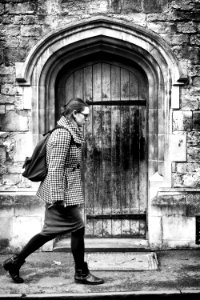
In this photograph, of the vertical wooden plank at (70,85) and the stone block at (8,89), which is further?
the vertical wooden plank at (70,85)

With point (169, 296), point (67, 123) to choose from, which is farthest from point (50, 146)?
point (169, 296)

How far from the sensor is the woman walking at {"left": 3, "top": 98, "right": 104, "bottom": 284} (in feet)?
15.6

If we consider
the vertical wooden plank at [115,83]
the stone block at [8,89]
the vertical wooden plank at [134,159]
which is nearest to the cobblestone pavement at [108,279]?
the vertical wooden plank at [134,159]

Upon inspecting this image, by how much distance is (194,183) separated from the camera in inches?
261

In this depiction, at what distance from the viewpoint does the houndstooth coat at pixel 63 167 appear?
4.75 meters

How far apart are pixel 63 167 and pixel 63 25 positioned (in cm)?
255

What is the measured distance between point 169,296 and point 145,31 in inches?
139

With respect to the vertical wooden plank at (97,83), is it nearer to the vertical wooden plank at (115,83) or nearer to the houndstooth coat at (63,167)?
the vertical wooden plank at (115,83)

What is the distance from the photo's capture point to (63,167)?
480 centimetres

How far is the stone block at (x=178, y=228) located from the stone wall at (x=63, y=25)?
9 cm

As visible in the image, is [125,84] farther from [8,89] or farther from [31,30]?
[8,89]

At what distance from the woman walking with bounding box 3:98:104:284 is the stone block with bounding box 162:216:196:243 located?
1744mm

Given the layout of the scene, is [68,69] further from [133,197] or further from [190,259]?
[190,259]

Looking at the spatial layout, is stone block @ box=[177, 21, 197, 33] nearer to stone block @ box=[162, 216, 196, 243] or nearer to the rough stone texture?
stone block @ box=[162, 216, 196, 243]
